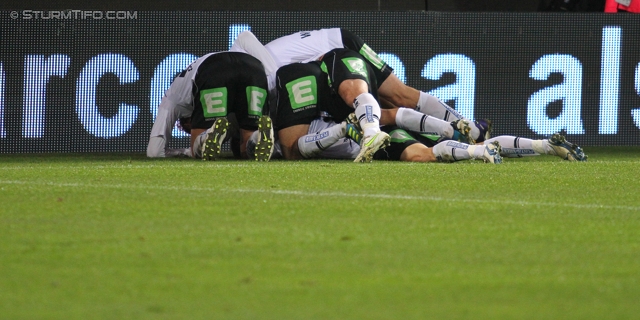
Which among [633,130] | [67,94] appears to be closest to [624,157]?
[633,130]

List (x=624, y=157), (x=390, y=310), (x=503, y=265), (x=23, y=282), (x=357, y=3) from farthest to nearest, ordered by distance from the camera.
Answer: (x=357, y=3) → (x=624, y=157) → (x=503, y=265) → (x=23, y=282) → (x=390, y=310)

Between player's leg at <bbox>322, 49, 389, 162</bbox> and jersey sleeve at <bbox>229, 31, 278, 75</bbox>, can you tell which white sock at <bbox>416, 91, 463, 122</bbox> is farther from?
jersey sleeve at <bbox>229, 31, 278, 75</bbox>

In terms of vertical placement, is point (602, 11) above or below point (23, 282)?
above

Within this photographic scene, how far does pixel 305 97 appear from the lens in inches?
353

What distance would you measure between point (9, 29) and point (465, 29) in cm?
441

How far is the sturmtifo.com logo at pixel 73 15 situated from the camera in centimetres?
1031

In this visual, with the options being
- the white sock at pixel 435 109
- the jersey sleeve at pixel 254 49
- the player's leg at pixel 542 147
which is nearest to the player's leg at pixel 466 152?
the player's leg at pixel 542 147

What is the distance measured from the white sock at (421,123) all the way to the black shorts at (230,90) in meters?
1.15

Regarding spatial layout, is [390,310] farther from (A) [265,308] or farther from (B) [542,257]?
(B) [542,257]

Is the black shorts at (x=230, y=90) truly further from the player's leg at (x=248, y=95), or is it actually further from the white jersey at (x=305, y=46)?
the white jersey at (x=305, y=46)

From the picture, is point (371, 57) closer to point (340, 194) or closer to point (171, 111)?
point (171, 111)

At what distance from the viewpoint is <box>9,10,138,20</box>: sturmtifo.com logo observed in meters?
10.3

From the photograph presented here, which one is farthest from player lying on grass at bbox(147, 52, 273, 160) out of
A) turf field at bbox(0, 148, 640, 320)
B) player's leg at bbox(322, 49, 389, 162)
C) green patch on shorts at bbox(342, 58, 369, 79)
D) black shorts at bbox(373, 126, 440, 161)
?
turf field at bbox(0, 148, 640, 320)

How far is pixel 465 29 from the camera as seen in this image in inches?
429
